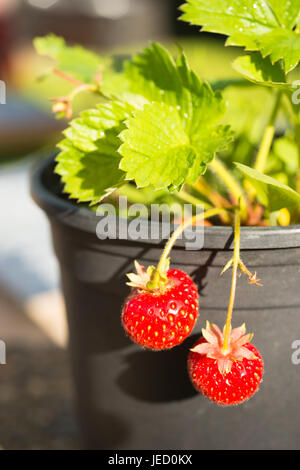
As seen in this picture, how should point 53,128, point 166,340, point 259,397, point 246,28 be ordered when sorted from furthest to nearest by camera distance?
point 53,128 < point 259,397 < point 246,28 < point 166,340

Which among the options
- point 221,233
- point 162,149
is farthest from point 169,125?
point 221,233

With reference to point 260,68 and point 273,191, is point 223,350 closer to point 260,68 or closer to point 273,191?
point 273,191

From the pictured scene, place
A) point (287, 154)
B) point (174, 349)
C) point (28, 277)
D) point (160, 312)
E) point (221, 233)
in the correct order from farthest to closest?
point (28, 277), point (287, 154), point (174, 349), point (221, 233), point (160, 312)

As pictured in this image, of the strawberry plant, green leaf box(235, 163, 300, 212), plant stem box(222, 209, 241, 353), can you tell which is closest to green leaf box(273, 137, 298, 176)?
the strawberry plant

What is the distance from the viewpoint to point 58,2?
650cm

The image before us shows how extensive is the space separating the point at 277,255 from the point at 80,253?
0.95ft

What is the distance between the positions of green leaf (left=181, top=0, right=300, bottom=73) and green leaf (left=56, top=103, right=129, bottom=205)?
0.51 feet

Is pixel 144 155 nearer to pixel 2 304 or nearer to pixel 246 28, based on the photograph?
pixel 246 28

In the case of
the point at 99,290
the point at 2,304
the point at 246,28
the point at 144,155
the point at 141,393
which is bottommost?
the point at 2,304

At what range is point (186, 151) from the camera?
808 mm

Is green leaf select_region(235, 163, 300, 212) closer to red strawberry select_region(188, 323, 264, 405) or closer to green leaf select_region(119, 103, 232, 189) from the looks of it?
green leaf select_region(119, 103, 232, 189)

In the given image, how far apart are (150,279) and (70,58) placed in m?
0.52

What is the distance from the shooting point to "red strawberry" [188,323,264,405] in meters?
0.72

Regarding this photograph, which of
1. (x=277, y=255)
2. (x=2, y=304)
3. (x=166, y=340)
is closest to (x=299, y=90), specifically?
(x=277, y=255)
